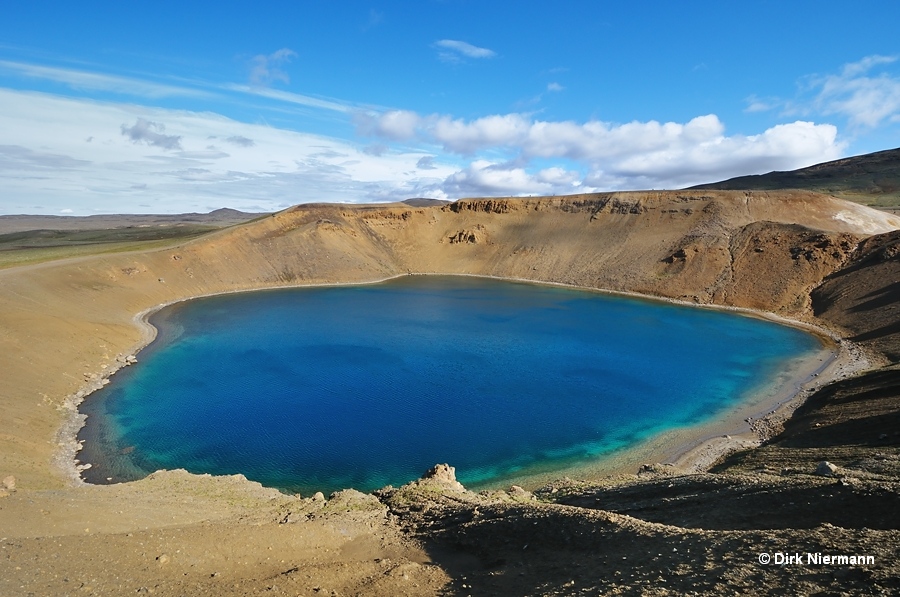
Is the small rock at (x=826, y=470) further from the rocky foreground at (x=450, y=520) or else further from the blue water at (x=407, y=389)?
the blue water at (x=407, y=389)

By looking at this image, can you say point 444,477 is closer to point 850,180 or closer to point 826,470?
point 826,470

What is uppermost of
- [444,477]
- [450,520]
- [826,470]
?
[826,470]

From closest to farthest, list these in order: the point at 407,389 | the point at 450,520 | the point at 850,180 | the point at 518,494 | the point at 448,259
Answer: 1. the point at 450,520
2. the point at 518,494
3. the point at 407,389
4. the point at 448,259
5. the point at 850,180

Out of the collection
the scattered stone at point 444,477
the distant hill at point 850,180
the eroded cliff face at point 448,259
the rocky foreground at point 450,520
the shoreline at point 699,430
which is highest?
the distant hill at point 850,180

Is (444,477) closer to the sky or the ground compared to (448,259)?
closer to the ground

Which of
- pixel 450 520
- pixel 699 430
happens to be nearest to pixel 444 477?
pixel 450 520

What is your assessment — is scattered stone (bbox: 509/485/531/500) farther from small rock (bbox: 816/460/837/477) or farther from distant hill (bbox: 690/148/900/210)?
distant hill (bbox: 690/148/900/210)

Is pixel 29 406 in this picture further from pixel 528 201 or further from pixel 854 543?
pixel 528 201

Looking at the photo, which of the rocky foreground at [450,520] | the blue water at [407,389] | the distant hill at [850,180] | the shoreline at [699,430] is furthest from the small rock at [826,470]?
the distant hill at [850,180]
